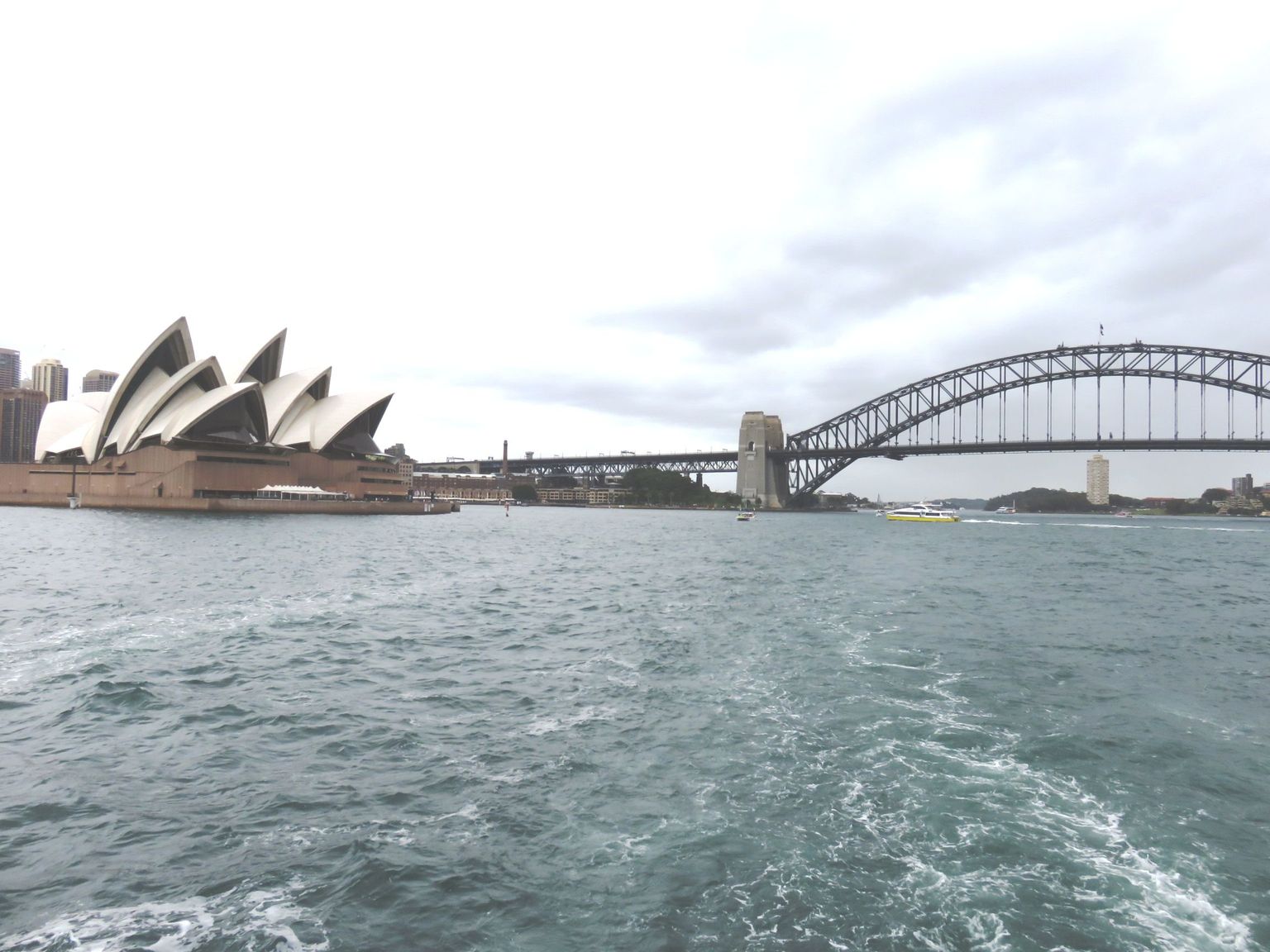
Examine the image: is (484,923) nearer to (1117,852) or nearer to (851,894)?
(851,894)

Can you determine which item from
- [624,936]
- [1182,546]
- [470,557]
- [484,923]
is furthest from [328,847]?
[1182,546]

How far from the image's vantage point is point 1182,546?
44.7m

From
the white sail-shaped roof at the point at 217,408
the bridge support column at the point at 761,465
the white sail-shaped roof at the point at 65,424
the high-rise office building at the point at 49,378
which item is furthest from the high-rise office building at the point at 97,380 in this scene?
the bridge support column at the point at 761,465

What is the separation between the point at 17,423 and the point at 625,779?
153666 millimetres

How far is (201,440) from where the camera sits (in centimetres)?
6619

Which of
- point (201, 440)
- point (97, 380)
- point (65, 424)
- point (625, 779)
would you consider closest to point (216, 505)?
point (201, 440)

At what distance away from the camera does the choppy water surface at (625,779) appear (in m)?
4.55

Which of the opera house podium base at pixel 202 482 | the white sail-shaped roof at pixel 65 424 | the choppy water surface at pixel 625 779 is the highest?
the white sail-shaped roof at pixel 65 424

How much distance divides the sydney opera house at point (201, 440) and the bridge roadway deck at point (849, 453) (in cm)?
6571

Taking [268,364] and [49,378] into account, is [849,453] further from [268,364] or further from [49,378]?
[49,378]

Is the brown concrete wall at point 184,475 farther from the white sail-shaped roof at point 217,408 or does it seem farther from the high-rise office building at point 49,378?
the high-rise office building at point 49,378

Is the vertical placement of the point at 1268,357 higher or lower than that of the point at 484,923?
higher

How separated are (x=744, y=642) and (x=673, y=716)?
4584 millimetres

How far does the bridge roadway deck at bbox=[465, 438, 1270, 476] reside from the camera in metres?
74.9
